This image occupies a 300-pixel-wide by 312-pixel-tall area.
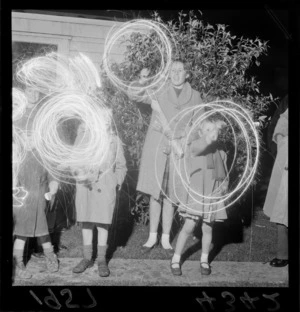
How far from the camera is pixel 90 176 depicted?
4930 millimetres

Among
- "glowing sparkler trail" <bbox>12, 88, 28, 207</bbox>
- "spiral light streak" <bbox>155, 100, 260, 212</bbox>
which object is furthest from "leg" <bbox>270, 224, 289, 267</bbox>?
"glowing sparkler trail" <bbox>12, 88, 28, 207</bbox>

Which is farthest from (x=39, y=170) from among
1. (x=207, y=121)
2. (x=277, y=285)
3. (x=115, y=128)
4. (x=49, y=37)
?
(x=277, y=285)

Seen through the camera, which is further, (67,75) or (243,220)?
(243,220)

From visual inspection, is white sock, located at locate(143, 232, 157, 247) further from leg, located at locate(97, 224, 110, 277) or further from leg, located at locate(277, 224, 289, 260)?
leg, located at locate(277, 224, 289, 260)

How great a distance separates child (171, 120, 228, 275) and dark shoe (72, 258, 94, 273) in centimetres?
75

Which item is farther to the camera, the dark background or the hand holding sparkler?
the hand holding sparkler

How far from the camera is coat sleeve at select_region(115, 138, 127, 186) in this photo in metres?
4.94

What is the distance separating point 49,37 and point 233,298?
2.82 m

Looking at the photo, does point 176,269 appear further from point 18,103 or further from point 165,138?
point 18,103

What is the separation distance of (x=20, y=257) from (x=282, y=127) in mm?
2654

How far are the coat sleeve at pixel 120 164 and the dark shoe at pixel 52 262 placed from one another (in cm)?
90

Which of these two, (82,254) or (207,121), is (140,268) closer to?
(82,254)

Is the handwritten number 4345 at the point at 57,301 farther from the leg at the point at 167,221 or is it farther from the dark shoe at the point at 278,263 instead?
the dark shoe at the point at 278,263

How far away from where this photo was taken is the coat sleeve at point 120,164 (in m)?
4.94
